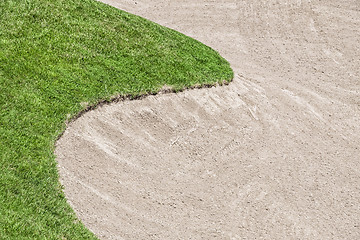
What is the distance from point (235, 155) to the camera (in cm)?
1567

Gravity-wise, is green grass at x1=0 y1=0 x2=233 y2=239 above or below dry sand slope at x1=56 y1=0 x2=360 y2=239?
above

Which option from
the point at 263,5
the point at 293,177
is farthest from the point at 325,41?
the point at 293,177

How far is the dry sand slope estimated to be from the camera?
492 inches

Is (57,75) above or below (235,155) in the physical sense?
above

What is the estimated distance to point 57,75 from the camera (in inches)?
571

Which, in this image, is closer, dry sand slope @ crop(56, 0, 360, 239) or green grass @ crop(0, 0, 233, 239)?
green grass @ crop(0, 0, 233, 239)

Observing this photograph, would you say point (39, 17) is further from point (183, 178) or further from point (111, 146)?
point (183, 178)

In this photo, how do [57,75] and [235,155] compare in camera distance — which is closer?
[57,75]

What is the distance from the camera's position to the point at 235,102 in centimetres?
1777

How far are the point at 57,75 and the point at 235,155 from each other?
221 inches

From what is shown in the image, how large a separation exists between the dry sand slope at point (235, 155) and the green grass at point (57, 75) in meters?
0.52

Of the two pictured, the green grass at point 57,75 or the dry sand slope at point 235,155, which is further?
the dry sand slope at point 235,155

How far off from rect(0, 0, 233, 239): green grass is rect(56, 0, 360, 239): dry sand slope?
524 mm

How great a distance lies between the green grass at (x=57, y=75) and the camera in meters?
10.6
